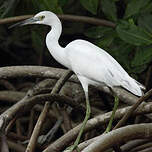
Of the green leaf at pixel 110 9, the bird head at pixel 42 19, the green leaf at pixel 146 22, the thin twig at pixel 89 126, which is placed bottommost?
the thin twig at pixel 89 126

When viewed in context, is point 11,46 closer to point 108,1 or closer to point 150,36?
point 108,1

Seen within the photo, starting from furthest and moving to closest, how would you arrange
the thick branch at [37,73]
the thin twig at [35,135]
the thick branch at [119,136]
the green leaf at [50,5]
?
1. the green leaf at [50,5]
2. the thick branch at [37,73]
3. the thin twig at [35,135]
4. the thick branch at [119,136]

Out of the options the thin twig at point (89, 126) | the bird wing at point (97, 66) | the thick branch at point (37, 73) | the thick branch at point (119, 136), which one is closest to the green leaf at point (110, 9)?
the thick branch at point (37, 73)

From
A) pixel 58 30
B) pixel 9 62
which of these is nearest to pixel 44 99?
pixel 58 30

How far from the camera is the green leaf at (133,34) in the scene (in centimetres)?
296

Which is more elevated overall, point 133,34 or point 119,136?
point 133,34

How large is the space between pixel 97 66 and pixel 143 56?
528 millimetres

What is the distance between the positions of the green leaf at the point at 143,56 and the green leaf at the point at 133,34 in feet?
0.17

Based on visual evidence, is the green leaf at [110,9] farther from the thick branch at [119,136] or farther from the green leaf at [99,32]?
the thick branch at [119,136]

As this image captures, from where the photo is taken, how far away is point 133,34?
9.72 ft

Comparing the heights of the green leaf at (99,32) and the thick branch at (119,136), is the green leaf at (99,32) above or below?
above

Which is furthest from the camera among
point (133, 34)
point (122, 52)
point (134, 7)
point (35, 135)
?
point (122, 52)

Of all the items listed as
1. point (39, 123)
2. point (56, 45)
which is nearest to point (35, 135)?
point (39, 123)

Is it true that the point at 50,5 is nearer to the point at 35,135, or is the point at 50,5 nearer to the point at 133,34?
the point at 133,34
